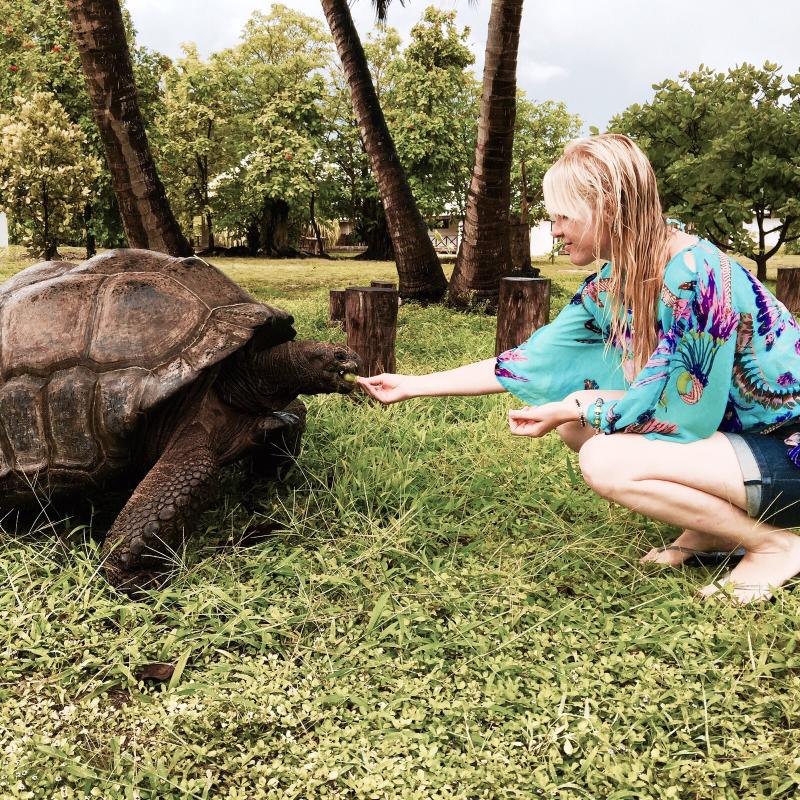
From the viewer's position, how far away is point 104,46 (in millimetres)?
6086

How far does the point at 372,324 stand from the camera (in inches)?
194

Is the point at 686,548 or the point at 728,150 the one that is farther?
the point at 728,150

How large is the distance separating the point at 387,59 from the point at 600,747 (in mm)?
32837

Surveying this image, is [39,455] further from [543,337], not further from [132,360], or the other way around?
[543,337]

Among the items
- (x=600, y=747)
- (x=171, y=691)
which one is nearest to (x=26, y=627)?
(x=171, y=691)

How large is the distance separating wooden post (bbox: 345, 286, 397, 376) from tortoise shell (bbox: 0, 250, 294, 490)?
1789 mm

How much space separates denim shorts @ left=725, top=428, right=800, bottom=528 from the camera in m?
2.50

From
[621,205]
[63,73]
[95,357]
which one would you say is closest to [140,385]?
[95,357]

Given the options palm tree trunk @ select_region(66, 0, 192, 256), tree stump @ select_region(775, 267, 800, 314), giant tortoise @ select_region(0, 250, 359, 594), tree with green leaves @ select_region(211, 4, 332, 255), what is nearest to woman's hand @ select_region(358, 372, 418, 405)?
giant tortoise @ select_region(0, 250, 359, 594)

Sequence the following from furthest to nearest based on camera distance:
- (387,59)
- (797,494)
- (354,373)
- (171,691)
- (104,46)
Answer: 1. (387,59)
2. (104,46)
3. (354,373)
4. (797,494)
5. (171,691)

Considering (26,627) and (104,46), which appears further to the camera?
(104,46)

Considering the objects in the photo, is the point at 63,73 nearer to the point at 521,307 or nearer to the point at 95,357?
the point at 521,307

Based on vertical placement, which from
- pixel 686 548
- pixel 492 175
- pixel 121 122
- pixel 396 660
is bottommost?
pixel 396 660

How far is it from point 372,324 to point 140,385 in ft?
7.42
